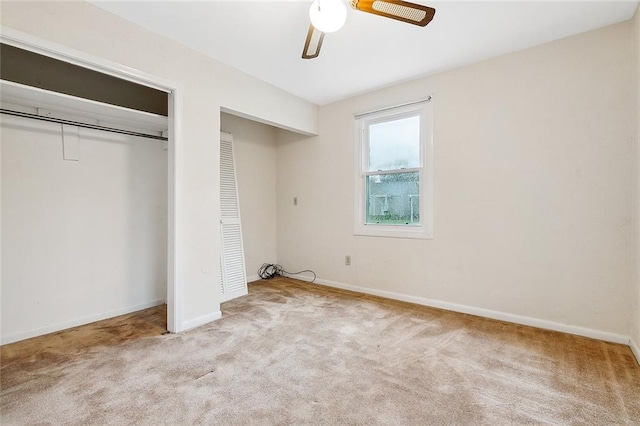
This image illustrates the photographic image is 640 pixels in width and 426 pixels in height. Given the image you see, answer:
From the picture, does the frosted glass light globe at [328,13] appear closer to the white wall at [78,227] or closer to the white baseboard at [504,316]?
the white wall at [78,227]

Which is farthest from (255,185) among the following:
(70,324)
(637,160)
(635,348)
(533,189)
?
(635,348)

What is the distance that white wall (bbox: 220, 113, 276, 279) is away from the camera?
13.7 ft

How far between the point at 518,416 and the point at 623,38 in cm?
285

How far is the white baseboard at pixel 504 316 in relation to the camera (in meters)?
2.33

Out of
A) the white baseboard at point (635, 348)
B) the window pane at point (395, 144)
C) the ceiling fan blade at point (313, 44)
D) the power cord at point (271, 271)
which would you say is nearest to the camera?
the ceiling fan blade at point (313, 44)

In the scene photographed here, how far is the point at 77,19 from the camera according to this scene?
2.02 metres

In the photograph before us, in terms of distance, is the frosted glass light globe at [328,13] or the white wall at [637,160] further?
the white wall at [637,160]

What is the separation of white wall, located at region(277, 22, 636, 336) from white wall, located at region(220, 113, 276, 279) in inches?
67.5

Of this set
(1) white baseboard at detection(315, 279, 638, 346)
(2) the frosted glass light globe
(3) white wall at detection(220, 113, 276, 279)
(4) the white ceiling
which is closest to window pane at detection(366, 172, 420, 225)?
(1) white baseboard at detection(315, 279, 638, 346)

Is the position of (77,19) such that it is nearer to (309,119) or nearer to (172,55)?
(172,55)

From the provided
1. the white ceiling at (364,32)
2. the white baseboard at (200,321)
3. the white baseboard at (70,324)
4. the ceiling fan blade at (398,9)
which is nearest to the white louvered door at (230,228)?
the white baseboard at (200,321)

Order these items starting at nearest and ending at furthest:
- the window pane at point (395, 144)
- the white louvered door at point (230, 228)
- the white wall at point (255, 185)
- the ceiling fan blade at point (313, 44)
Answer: the ceiling fan blade at point (313, 44) < the window pane at point (395, 144) < the white louvered door at point (230, 228) < the white wall at point (255, 185)

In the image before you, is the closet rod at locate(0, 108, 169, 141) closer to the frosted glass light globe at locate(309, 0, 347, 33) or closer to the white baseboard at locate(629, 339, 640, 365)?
the frosted glass light globe at locate(309, 0, 347, 33)

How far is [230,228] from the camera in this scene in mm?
3775
